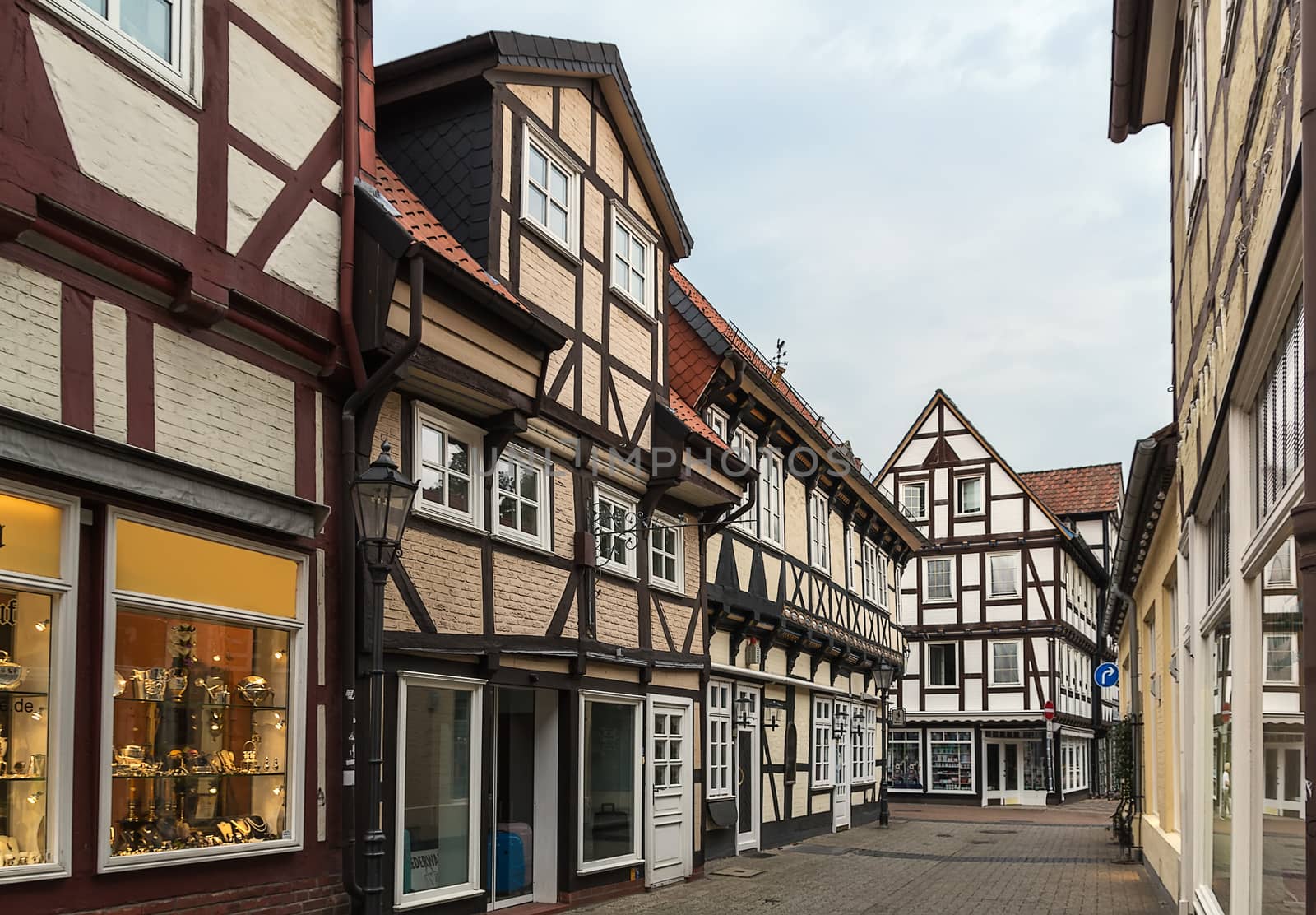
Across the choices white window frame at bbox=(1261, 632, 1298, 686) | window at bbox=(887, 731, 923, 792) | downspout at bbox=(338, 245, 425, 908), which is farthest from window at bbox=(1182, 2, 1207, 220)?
window at bbox=(887, 731, 923, 792)

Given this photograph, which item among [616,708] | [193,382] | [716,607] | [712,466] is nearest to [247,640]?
[193,382]

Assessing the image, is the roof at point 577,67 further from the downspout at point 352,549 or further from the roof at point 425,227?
the downspout at point 352,549

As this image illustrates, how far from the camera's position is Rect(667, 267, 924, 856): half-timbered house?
698 inches

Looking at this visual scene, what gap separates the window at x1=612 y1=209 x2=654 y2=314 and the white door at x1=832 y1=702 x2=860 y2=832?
37.7 ft

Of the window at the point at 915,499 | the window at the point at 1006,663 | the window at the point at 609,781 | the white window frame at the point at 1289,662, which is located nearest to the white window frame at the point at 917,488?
the window at the point at 915,499

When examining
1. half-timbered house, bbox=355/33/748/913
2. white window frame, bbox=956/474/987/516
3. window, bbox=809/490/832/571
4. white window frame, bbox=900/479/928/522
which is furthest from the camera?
white window frame, bbox=900/479/928/522

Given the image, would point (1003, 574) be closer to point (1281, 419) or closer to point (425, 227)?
point (425, 227)

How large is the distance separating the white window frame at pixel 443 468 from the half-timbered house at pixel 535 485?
2 centimetres

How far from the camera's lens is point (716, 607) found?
17.8m

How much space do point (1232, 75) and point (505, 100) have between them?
7305 millimetres

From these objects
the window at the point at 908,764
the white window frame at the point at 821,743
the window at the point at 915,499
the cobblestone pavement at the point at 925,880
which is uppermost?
the window at the point at 915,499

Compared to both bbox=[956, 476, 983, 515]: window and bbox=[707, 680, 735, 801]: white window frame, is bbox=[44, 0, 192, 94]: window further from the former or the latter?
bbox=[956, 476, 983, 515]: window

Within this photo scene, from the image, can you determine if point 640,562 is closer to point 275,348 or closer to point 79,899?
point 275,348

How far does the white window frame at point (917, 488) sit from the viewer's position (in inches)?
1655
